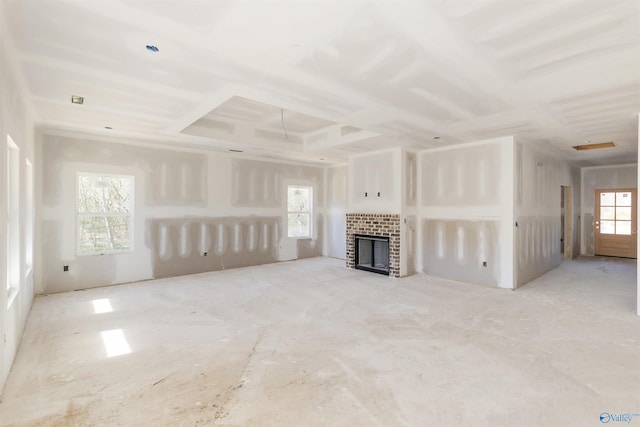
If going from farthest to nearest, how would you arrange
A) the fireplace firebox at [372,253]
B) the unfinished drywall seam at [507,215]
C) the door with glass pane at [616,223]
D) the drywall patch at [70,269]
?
the door with glass pane at [616,223] → the fireplace firebox at [372,253] → the unfinished drywall seam at [507,215] → the drywall patch at [70,269]

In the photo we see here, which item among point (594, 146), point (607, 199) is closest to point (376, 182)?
point (594, 146)

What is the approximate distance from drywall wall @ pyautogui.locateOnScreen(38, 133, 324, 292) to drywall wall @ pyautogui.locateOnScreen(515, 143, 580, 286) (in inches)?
190

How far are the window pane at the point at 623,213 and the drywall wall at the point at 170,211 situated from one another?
8216 millimetres

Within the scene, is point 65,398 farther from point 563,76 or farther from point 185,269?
point 563,76

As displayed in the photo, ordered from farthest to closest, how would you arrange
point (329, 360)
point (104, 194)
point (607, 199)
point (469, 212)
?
point (607, 199) → point (469, 212) → point (104, 194) → point (329, 360)

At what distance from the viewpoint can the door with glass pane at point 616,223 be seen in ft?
26.6

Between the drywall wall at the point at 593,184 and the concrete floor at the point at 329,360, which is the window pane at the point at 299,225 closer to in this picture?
the concrete floor at the point at 329,360

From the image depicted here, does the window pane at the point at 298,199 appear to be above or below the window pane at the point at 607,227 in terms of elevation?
above

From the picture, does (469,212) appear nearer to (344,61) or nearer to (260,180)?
(344,61)

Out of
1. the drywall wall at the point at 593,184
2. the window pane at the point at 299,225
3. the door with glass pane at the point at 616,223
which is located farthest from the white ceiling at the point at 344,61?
the door with glass pane at the point at 616,223

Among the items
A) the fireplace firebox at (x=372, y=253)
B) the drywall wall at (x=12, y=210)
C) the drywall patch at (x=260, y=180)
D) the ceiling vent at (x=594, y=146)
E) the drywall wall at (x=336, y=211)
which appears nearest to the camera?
the drywall wall at (x=12, y=210)

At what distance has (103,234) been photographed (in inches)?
218

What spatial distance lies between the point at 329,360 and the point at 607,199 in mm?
9807

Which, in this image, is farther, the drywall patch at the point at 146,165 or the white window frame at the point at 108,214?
the white window frame at the point at 108,214
